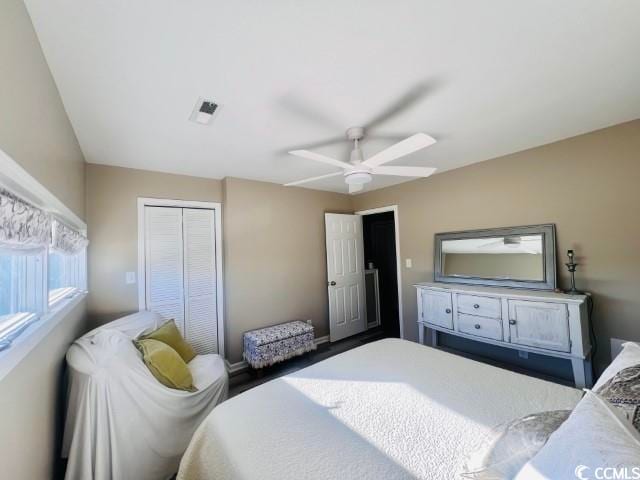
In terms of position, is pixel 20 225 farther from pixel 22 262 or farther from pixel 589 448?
pixel 589 448

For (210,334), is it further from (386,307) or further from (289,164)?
(386,307)

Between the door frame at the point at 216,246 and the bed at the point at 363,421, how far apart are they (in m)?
1.91

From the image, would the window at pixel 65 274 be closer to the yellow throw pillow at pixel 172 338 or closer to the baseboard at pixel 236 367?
the yellow throw pillow at pixel 172 338

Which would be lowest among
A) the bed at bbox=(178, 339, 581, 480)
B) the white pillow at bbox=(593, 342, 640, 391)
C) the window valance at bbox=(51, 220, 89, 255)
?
the bed at bbox=(178, 339, 581, 480)

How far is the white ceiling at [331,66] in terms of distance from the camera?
3.51 feet

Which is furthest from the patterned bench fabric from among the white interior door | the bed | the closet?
the bed

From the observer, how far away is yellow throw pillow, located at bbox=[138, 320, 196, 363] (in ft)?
7.25

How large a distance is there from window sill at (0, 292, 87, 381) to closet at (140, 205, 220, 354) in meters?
1.13

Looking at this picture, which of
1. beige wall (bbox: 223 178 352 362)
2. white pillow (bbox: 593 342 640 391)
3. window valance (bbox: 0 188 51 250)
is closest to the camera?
window valance (bbox: 0 188 51 250)

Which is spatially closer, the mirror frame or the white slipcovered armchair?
the white slipcovered armchair

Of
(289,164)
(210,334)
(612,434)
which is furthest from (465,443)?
(210,334)

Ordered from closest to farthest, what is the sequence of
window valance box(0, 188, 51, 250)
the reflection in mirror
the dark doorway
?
window valance box(0, 188, 51, 250)
the reflection in mirror
the dark doorway

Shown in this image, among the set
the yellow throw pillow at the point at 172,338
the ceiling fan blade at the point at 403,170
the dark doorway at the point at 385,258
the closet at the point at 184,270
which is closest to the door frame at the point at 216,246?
the closet at the point at 184,270

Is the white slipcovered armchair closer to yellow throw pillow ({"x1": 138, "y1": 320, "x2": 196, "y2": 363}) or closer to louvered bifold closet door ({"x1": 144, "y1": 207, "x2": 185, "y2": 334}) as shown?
yellow throw pillow ({"x1": 138, "y1": 320, "x2": 196, "y2": 363})
